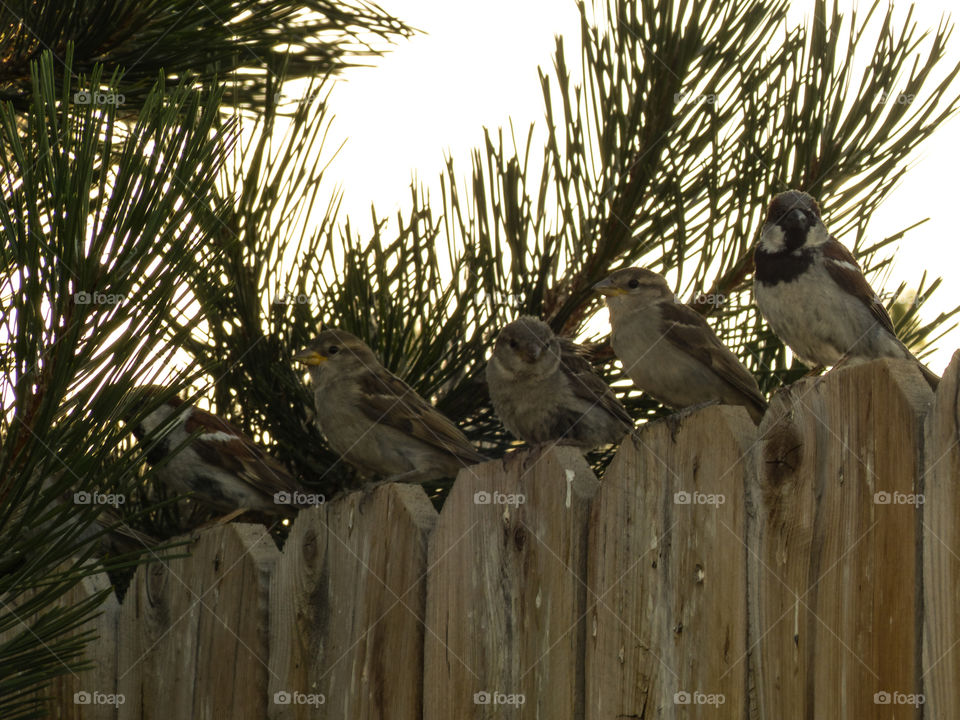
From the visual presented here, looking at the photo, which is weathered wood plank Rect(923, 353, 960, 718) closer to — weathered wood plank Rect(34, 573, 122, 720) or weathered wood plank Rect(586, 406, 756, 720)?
weathered wood plank Rect(586, 406, 756, 720)

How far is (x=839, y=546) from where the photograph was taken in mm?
2021

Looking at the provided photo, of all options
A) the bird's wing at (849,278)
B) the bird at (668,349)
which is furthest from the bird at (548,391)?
the bird's wing at (849,278)

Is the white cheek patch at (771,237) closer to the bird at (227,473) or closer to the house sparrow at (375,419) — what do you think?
the house sparrow at (375,419)

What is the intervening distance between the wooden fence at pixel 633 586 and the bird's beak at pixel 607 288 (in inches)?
26.0

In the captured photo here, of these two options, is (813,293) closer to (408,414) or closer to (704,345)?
(704,345)

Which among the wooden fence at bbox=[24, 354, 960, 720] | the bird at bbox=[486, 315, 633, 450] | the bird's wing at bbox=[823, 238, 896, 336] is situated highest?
the bird's wing at bbox=[823, 238, 896, 336]

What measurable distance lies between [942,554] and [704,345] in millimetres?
1854

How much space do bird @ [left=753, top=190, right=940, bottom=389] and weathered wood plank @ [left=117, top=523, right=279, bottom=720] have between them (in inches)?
56.9

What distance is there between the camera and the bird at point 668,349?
3.44 meters

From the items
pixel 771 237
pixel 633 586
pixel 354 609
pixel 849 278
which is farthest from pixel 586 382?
pixel 633 586

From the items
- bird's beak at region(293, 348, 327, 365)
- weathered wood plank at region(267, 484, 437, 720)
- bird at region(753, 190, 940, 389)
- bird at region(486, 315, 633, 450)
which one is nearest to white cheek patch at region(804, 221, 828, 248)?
bird at region(753, 190, 940, 389)

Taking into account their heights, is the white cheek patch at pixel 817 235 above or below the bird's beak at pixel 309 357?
above

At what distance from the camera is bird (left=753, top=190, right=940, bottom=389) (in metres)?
3.31

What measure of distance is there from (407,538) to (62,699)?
153 centimetres
